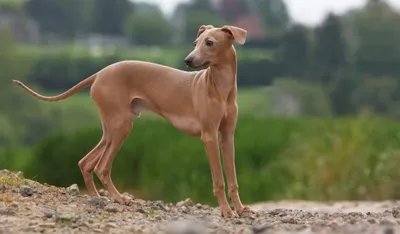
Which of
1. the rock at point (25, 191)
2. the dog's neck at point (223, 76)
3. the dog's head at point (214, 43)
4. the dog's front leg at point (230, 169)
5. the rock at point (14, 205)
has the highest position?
the dog's head at point (214, 43)

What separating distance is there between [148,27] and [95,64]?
403 centimetres

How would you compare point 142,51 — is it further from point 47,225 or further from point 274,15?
point 47,225

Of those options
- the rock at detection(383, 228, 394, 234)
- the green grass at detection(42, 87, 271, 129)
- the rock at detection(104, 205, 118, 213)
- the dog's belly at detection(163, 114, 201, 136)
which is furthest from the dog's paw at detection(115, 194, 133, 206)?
the green grass at detection(42, 87, 271, 129)

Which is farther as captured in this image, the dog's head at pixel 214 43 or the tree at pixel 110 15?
the tree at pixel 110 15

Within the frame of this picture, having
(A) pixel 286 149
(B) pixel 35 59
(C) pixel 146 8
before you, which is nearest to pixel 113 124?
(A) pixel 286 149

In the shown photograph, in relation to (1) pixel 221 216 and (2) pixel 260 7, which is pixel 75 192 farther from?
(2) pixel 260 7

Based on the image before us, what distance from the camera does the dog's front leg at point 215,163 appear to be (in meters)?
7.66

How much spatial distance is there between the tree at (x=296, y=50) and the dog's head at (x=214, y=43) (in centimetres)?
1178

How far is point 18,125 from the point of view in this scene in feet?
78.5

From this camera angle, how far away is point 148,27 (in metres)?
24.3

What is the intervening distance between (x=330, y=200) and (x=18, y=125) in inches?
451

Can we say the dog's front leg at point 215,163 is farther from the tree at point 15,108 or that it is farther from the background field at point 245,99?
the tree at point 15,108

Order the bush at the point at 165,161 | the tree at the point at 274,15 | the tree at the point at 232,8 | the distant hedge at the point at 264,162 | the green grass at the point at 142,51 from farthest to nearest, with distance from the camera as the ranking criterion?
the tree at the point at 232,8 → the tree at the point at 274,15 → the green grass at the point at 142,51 → the bush at the point at 165,161 → the distant hedge at the point at 264,162

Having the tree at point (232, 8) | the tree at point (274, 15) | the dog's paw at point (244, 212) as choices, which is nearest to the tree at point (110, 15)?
the tree at point (232, 8)
